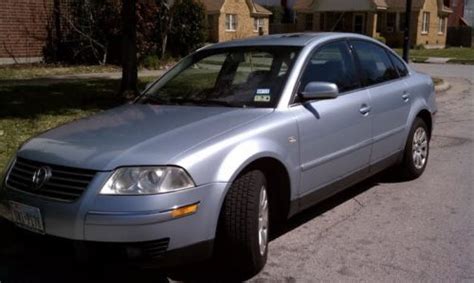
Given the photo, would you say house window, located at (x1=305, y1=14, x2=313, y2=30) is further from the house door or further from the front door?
the front door

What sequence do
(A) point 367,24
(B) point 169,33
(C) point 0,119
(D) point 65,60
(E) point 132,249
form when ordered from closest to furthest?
(E) point 132,249 < (C) point 0,119 < (D) point 65,60 < (B) point 169,33 < (A) point 367,24

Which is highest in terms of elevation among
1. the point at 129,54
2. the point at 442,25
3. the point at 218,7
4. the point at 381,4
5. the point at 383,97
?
the point at 381,4

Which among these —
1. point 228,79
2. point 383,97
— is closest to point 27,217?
point 228,79

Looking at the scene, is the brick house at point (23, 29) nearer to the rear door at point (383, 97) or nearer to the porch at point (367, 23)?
the rear door at point (383, 97)

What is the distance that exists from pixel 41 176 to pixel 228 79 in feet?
6.28

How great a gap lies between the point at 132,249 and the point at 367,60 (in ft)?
10.7

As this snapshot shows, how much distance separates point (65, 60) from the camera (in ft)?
55.0

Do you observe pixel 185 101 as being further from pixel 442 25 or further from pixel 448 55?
pixel 442 25

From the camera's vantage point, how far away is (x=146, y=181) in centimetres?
354

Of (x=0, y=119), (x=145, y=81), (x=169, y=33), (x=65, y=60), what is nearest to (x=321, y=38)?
(x=0, y=119)

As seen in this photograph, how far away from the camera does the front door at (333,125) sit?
460cm

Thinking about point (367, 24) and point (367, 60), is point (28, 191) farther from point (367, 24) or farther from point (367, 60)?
point (367, 24)

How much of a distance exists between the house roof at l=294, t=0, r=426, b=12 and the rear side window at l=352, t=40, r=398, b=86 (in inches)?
1490

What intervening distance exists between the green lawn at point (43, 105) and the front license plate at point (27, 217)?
102 inches
